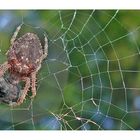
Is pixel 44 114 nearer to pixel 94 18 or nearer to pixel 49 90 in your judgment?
pixel 49 90

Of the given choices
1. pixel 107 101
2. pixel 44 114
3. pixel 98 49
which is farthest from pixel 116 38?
pixel 44 114
